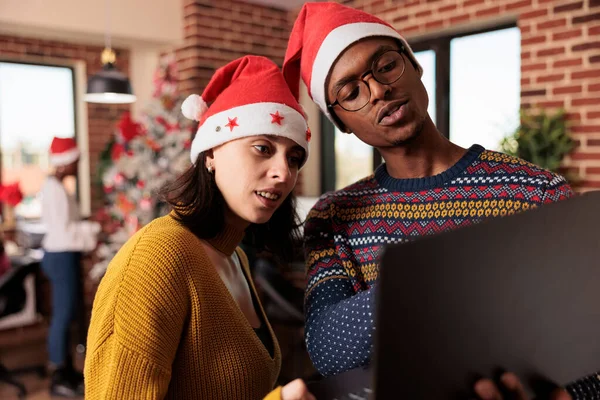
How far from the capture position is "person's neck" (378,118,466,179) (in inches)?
45.1

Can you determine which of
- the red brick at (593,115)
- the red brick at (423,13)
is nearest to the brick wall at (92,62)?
the red brick at (423,13)

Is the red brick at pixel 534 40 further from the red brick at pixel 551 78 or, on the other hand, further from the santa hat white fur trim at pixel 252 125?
the santa hat white fur trim at pixel 252 125

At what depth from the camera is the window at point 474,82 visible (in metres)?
3.71

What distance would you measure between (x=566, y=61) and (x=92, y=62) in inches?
178

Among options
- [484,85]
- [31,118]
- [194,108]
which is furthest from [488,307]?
[31,118]

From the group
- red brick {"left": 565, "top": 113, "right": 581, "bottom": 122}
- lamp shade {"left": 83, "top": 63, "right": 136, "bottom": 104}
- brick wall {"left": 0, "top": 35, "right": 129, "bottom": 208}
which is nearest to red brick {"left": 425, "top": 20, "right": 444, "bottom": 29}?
red brick {"left": 565, "top": 113, "right": 581, "bottom": 122}

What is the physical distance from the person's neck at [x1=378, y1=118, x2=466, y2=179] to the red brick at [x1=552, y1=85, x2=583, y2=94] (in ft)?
8.28

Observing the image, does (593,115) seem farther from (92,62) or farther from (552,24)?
(92,62)

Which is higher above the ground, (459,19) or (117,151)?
(459,19)

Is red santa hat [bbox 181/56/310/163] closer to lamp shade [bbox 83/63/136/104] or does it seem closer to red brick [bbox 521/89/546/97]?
red brick [bbox 521/89/546/97]

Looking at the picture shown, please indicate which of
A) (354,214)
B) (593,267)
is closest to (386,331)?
(593,267)

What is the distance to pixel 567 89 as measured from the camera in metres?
3.29

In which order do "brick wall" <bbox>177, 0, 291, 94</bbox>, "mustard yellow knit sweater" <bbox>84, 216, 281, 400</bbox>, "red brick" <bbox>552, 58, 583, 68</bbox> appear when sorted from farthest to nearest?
"brick wall" <bbox>177, 0, 291, 94</bbox>
"red brick" <bbox>552, 58, 583, 68</bbox>
"mustard yellow knit sweater" <bbox>84, 216, 281, 400</bbox>

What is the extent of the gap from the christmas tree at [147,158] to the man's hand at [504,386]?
388 centimetres
